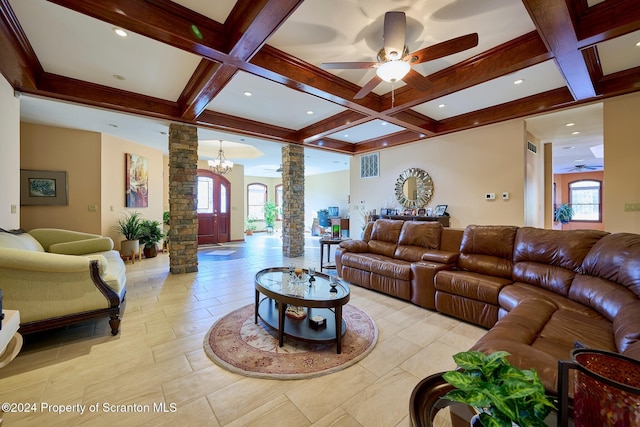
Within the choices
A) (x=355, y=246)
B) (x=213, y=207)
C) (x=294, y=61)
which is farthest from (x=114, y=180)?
(x=355, y=246)

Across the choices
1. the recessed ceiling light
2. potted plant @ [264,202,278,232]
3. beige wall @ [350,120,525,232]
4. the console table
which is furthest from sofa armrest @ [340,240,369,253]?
potted plant @ [264,202,278,232]

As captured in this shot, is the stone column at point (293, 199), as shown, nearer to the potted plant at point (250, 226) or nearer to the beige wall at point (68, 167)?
the beige wall at point (68, 167)

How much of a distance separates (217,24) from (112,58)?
1.55 m

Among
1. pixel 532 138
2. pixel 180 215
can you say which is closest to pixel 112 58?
pixel 180 215

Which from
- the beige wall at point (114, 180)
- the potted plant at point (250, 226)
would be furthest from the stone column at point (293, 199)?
the potted plant at point (250, 226)

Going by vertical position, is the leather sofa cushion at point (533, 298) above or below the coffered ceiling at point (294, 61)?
below

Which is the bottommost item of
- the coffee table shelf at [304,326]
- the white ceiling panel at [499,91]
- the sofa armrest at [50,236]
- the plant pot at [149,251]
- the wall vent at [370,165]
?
the coffee table shelf at [304,326]

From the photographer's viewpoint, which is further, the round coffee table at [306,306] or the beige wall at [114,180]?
the beige wall at [114,180]

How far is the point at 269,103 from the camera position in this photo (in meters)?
4.37

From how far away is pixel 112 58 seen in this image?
304 cm

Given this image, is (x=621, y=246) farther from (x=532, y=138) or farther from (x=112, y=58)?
(x=112, y=58)

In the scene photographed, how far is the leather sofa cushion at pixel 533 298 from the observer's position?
2.10 meters

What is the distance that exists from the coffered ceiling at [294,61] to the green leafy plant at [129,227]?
1943 millimetres

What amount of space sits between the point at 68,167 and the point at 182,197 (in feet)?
8.41
